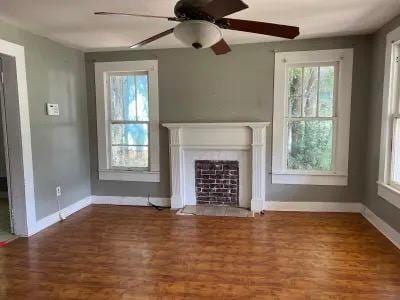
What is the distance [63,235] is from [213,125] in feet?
7.57

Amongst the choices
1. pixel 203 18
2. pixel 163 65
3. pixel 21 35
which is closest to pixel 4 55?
pixel 21 35

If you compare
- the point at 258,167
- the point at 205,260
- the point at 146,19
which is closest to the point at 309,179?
the point at 258,167

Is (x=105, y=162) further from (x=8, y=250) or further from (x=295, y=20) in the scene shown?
(x=295, y=20)

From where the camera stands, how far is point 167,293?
7.44 feet

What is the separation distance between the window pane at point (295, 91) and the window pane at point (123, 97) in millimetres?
2253

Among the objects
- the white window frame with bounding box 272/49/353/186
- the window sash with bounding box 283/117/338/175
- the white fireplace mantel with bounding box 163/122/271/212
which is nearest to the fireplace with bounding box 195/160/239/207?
the white fireplace mantel with bounding box 163/122/271/212

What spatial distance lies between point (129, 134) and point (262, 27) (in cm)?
299

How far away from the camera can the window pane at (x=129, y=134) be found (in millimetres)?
4492

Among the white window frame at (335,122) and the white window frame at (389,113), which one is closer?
the white window frame at (389,113)

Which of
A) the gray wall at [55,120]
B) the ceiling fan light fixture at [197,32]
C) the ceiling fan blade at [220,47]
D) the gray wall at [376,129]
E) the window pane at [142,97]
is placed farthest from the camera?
the window pane at [142,97]

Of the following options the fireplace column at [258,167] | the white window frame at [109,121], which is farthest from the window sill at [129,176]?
the fireplace column at [258,167]

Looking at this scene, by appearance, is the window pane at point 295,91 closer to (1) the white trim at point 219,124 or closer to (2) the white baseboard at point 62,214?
(1) the white trim at point 219,124

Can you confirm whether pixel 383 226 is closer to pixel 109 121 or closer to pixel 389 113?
pixel 389 113

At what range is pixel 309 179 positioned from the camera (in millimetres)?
4121
